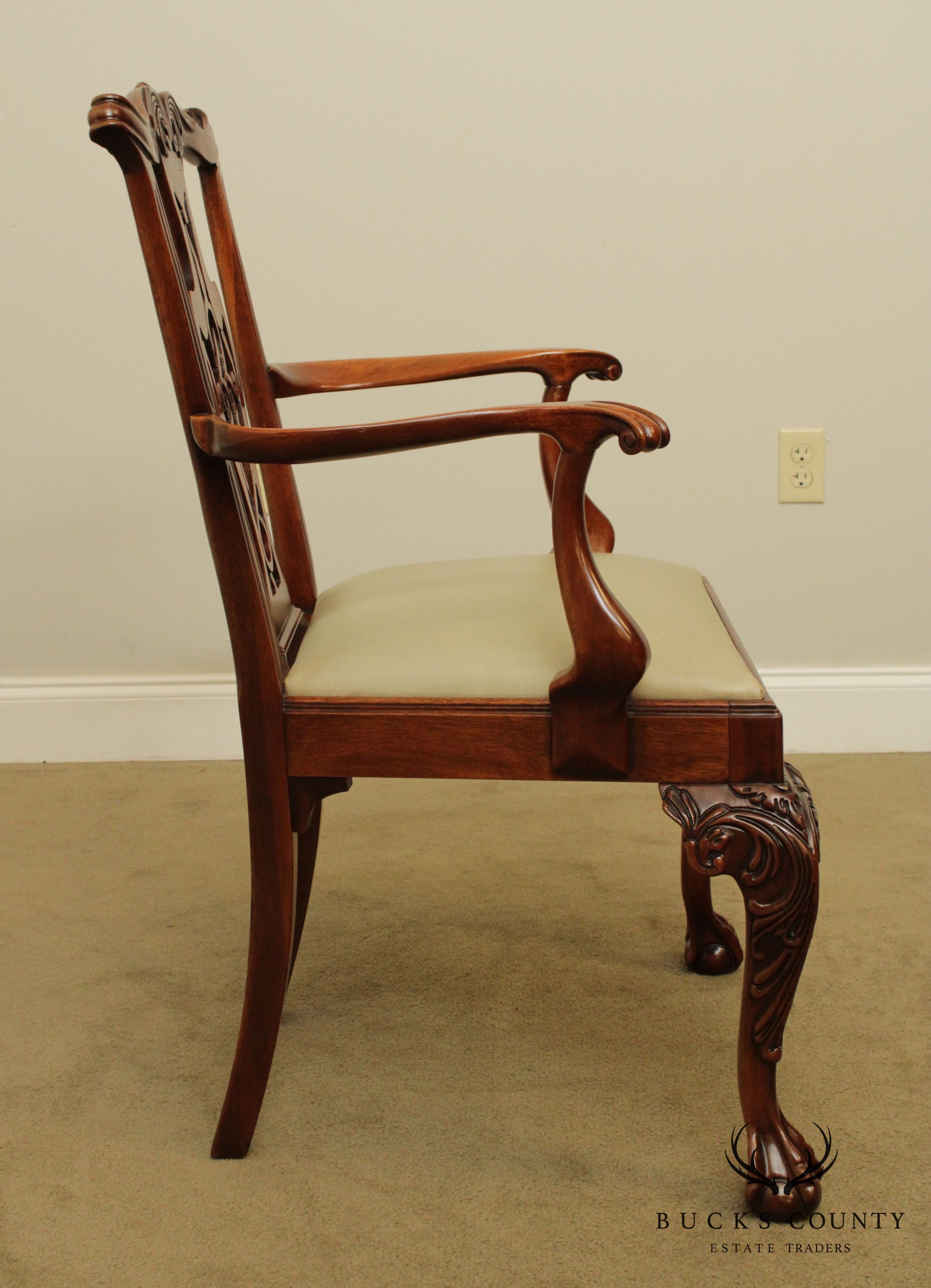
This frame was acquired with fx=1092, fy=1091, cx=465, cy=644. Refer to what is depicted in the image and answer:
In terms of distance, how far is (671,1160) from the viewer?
0.98m

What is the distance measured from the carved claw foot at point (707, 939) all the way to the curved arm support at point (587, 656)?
449 mm

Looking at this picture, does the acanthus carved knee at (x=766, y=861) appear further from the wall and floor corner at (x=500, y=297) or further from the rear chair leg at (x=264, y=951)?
the wall and floor corner at (x=500, y=297)

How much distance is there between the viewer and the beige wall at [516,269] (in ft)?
6.11

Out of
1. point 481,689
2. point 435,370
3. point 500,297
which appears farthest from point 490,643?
point 500,297

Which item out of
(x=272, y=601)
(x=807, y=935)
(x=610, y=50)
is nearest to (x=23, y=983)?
(x=272, y=601)

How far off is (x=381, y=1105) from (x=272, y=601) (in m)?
0.51

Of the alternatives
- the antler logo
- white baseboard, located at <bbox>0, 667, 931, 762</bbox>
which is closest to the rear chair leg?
the antler logo

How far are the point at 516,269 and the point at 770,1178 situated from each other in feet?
4.96

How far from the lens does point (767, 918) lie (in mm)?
876

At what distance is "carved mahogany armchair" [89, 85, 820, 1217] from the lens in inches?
33.2

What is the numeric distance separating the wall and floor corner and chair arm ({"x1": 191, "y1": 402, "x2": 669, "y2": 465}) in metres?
1.14

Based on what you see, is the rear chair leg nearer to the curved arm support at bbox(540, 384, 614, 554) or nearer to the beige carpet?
the beige carpet

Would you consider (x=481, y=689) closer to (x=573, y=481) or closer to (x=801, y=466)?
(x=573, y=481)

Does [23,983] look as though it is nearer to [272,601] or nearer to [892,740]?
[272,601]
